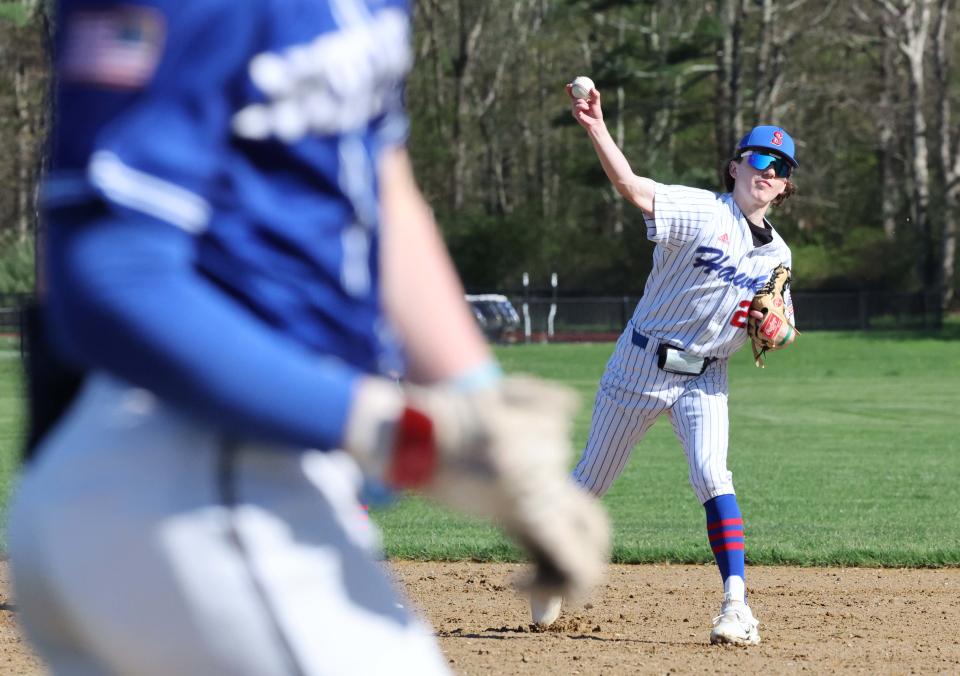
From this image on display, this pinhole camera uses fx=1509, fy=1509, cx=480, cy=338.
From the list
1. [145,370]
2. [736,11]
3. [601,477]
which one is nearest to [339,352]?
[145,370]

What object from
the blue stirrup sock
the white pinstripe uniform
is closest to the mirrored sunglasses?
the white pinstripe uniform

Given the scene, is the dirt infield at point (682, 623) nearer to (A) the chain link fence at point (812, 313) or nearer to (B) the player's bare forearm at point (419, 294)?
(B) the player's bare forearm at point (419, 294)

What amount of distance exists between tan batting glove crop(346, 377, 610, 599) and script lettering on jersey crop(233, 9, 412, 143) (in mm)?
285

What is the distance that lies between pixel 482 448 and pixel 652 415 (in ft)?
16.2

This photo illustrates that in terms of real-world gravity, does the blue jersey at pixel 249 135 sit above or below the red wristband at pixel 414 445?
above

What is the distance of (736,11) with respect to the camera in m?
41.8

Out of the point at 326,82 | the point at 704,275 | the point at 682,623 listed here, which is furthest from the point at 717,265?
the point at 326,82

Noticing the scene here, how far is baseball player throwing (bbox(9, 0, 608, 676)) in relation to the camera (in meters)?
1.45

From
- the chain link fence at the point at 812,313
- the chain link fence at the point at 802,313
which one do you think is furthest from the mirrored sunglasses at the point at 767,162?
the chain link fence at the point at 812,313

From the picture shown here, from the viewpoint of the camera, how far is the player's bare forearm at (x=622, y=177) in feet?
19.5

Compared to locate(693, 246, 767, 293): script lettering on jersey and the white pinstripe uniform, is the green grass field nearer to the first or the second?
the white pinstripe uniform

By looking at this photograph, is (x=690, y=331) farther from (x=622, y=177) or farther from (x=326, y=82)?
(x=326, y=82)

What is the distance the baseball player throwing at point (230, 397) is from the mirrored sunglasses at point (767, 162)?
4.75 m

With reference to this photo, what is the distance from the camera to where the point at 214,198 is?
1.53m
